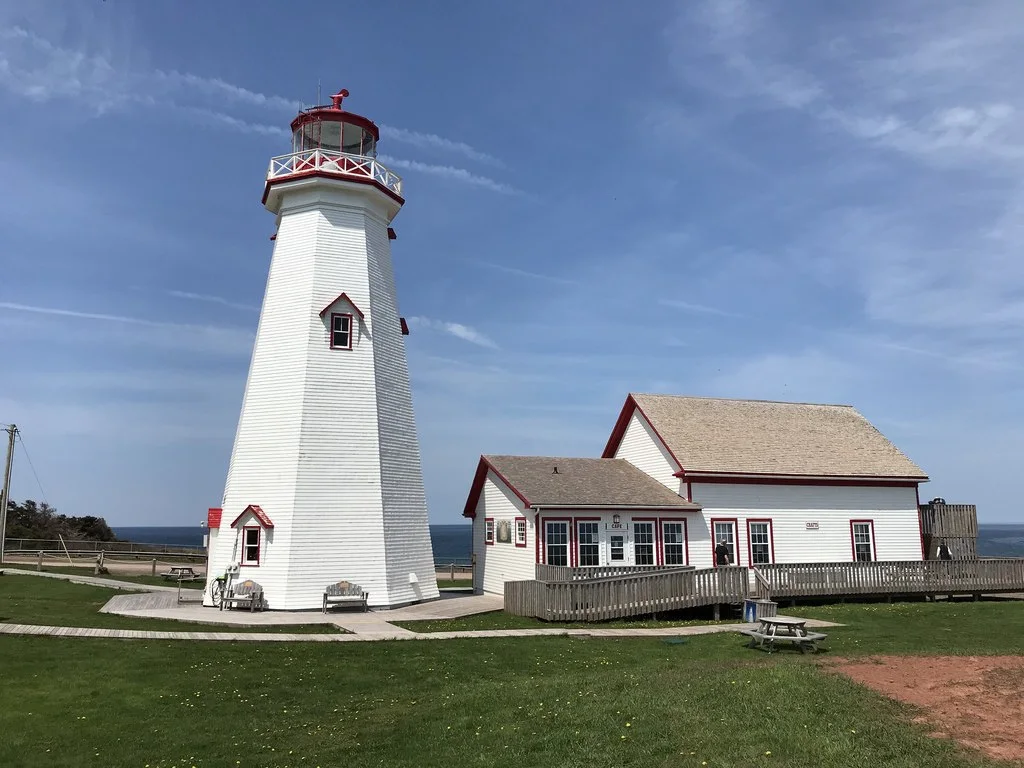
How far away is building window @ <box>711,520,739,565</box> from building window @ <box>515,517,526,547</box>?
6.37 m

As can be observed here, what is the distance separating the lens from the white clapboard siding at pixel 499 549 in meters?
22.5

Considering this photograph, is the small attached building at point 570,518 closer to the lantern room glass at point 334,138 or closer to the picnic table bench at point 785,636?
the picnic table bench at point 785,636

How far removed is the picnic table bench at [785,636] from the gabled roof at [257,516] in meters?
13.0

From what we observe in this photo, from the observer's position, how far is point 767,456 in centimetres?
2592

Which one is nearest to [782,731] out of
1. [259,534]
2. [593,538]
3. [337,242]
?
[593,538]

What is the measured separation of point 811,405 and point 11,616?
1066 inches

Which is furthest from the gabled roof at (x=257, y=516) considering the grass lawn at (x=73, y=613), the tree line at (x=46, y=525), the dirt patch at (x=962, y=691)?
the tree line at (x=46, y=525)

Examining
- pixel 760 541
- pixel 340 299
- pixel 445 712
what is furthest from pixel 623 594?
pixel 340 299

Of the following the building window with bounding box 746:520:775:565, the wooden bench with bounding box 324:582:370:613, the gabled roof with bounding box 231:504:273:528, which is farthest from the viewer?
the building window with bounding box 746:520:775:565

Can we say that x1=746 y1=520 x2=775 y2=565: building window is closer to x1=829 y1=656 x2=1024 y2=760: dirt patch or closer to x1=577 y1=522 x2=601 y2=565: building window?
x1=577 y1=522 x2=601 y2=565: building window

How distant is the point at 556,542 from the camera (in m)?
22.3

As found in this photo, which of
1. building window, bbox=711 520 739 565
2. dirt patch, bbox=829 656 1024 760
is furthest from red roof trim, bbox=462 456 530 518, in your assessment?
dirt patch, bbox=829 656 1024 760

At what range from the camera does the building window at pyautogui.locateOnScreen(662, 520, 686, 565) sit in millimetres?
23828

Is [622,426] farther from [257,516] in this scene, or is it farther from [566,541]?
[257,516]
